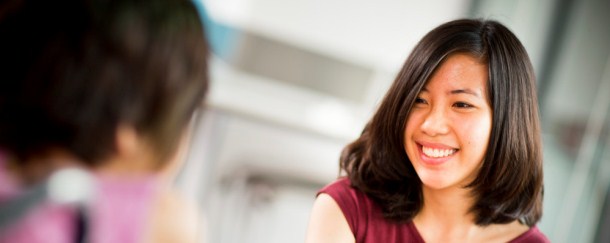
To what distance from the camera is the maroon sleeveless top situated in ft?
4.60

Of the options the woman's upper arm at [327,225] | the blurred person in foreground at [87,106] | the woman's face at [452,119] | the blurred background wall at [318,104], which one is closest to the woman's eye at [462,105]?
the woman's face at [452,119]

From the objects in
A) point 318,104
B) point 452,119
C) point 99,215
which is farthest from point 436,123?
point 318,104

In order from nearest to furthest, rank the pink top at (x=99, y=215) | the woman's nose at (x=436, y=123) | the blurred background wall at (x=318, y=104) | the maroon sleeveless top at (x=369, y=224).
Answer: the pink top at (x=99, y=215), the woman's nose at (x=436, y=123), the maroon sleeveless top at (x=369, y=224), the blurred background wall at (x=318, y=104)

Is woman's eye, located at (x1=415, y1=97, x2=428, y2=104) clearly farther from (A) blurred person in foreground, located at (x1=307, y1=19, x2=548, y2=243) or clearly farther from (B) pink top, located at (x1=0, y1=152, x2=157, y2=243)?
(B) pink top, located at (x1=0, y1=152, x2=157, y2=243)

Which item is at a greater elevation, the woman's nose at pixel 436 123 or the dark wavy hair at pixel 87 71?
the woman's nose at pixel 436 123

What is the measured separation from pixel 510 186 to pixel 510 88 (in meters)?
0.24

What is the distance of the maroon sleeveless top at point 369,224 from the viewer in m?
1.40

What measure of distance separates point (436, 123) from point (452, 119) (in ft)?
0.12

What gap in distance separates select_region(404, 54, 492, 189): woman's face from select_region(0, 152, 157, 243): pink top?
26.5 inches

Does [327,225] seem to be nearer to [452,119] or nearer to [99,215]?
[452,119]

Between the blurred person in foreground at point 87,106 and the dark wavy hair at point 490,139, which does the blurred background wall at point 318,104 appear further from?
the blurred person in foreground at point 87,106

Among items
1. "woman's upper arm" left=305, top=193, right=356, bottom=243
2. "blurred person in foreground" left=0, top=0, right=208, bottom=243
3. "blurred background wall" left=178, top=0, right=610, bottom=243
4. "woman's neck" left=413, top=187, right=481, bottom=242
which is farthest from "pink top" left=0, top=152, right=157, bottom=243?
"blurred background wall" left=178, top=0, right=610, bottom=243

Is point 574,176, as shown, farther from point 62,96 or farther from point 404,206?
point 62,96

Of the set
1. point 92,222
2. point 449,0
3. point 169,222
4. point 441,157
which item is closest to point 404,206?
point 441,157
